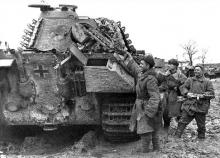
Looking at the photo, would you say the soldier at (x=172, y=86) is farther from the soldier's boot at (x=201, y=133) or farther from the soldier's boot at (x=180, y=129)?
the soldier's boot at (x=201, y=133)

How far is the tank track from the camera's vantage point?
7180mm

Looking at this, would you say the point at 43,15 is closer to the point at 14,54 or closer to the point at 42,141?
the point at 14,54

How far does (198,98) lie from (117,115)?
1.76m

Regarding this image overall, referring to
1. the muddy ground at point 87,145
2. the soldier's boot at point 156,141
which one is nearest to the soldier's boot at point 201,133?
the muddy ground at point 87,145

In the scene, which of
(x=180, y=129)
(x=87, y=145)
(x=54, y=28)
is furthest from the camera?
(x=54, y=28)

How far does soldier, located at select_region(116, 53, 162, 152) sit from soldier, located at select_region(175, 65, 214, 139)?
142cm

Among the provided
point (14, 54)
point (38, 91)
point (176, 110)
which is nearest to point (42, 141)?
point (38, 91)

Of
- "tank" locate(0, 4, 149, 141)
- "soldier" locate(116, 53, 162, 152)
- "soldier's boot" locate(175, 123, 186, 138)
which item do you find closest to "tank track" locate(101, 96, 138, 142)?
"tank" locate(0, 4, 149, 141)

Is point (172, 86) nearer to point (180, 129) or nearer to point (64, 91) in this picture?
point (180, 129)

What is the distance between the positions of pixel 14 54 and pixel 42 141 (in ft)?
6.54

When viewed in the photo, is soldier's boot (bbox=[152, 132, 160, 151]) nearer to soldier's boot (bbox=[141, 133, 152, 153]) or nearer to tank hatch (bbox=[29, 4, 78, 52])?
soldier's boot (bbox=[141, 133, 152, 153])

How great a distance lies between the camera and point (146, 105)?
6.48 m

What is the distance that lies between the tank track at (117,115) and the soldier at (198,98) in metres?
1.37

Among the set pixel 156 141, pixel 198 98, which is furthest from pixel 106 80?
pixel 198 98
